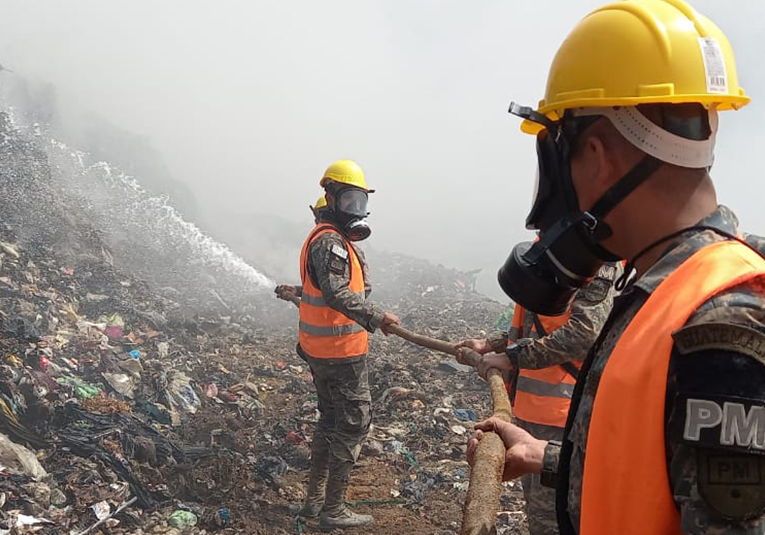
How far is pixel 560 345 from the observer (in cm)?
310

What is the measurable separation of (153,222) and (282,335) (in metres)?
8.74

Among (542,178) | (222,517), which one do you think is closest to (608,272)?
(542,178)

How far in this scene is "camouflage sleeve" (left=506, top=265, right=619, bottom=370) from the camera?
3.07m

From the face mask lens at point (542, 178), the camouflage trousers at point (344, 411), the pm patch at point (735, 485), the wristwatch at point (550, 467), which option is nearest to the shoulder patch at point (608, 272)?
the wristwatch at point (550, 467)

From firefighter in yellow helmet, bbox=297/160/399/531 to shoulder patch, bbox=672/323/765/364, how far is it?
3.90 metres

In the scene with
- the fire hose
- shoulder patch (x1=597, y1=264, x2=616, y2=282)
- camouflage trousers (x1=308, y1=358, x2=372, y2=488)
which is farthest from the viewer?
camouflage trousers (x1=308, y1=358, x2=372, y2=488)

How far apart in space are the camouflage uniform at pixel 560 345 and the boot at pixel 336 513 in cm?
218

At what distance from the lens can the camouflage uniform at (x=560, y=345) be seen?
3.04 m

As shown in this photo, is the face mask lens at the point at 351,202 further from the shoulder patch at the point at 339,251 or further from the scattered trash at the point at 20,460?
the scattered trash at the point at 20,460

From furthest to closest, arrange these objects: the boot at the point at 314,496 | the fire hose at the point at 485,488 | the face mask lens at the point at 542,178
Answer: the boot at the point at 314,496, the fire hose at the point at 485,488, the face mask lens at the point at 542,178

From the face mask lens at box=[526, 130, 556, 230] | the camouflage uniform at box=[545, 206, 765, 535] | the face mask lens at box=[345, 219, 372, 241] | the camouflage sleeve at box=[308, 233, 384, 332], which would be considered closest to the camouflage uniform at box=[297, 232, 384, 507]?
the camouflage sleeve at box=[308, 233, 384, 332]

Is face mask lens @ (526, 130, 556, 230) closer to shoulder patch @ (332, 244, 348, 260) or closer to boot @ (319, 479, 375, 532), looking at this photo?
shoulder patch @ (332, 244, 348, 260)

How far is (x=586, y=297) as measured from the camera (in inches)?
123

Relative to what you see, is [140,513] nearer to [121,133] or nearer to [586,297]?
[586,297]
